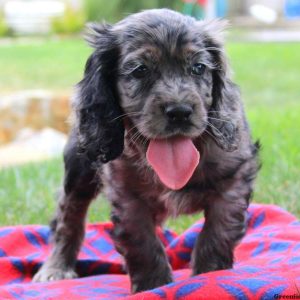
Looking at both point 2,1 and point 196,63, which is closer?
point 196,63

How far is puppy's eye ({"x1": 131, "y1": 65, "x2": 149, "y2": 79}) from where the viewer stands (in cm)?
347

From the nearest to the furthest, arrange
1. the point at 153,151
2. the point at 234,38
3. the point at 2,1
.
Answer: the point at 153,151 < the point at 234,38 < the point at 2,1

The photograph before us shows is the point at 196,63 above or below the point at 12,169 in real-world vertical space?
above

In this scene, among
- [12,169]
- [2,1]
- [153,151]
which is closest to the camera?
[153,151]

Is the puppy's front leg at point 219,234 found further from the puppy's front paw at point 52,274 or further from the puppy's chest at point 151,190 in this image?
the puppy's front paw at point 52,274

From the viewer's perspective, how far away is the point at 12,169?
23.8 feet

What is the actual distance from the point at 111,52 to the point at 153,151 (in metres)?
0.68

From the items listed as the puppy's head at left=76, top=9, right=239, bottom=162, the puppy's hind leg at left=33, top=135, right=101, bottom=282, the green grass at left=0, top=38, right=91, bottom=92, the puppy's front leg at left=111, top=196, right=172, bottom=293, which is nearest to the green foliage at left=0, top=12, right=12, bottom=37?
the green grass at left=0, top=38, right=91, bottom=92

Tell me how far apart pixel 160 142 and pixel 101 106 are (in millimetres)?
478

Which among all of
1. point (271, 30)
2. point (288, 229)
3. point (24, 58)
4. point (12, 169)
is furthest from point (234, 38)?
point (288, 229)

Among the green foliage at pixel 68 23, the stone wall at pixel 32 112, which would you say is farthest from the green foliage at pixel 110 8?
the stone wall at pixel 32 112

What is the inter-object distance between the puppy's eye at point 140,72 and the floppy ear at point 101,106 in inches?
9.7

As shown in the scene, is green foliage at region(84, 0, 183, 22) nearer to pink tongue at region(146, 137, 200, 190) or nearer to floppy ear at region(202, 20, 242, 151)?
floppy ear at region(202, 20, 242, 151)

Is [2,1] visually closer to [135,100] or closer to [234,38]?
[234,38]
